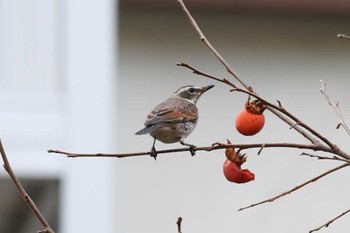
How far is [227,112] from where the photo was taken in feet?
21.0

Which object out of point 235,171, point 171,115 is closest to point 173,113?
point 171,115

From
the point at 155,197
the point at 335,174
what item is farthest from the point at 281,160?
the point at 155,197

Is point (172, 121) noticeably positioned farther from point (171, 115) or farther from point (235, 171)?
point (235, 171)

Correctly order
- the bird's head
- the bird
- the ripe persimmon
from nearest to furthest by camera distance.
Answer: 1. the ripe persimmon
2. the bird
3. the bird's head

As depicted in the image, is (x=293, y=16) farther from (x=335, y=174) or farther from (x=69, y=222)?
(x=69, y=222)

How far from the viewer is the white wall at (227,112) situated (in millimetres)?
6281

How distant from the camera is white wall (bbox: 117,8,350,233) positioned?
6.28 meters

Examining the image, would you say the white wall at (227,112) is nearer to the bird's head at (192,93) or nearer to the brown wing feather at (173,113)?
the bird's head at (192,93)

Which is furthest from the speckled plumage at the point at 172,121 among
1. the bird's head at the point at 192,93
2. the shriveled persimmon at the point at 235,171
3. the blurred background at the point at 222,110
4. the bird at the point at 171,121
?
the blurred background at the point at 222,110

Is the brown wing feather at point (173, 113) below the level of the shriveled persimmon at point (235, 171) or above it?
above

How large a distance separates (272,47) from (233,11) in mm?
494

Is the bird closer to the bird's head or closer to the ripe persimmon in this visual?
the bird's head

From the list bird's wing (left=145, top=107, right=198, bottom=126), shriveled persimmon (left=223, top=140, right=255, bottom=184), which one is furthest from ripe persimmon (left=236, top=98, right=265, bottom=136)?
bird's wing (left=145, top=107, right=198, bottom=126)

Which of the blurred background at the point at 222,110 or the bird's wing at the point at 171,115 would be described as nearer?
the bird's wing at the point at 171,115
